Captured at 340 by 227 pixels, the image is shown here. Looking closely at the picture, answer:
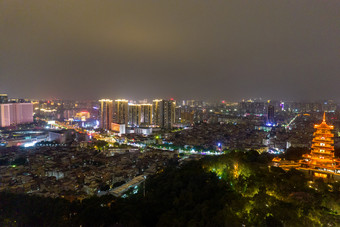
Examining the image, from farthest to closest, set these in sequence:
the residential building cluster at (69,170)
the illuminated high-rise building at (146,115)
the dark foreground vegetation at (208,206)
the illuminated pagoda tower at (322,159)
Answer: the illuminated high-rise building at (146,115), the residential building cluster at (69,170), the illuminated pagoda tower at (322,159), the dark foreground vegetation at (208,206)

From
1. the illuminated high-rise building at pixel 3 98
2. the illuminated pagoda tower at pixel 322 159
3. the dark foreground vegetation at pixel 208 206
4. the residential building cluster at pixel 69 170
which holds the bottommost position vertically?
the residential building cluster at pixel 69 170

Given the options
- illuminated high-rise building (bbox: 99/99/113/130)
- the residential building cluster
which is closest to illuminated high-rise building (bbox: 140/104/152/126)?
Answer: illuminated high-rise building (bbox: 99/99/113/130)

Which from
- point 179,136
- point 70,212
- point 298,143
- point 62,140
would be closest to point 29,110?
point 62,140

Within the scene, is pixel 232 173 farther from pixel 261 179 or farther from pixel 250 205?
pixel 250 205

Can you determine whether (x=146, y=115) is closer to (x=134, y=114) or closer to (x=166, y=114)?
(x=134, y=114)

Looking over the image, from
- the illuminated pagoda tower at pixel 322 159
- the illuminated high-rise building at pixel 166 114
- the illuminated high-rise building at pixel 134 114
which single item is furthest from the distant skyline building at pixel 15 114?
the illuminated pagoda tower at pixel 322 159

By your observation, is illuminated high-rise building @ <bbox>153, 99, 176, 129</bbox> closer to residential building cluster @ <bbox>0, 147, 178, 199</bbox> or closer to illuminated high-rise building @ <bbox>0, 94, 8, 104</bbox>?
residential building cluster @ <bbox>0, 147, 178, 199</bbox>

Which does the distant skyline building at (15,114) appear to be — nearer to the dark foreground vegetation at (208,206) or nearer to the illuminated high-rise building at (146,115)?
the illuminated high-rise building at (146,115)

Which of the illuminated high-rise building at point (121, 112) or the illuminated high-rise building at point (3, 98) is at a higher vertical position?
the illuminated high-rise building at point (3, 98)

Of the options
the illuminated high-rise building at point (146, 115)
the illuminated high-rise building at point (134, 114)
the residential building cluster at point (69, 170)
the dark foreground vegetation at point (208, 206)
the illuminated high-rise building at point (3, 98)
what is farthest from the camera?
the illuminated high-rise building at point (146, 115)
